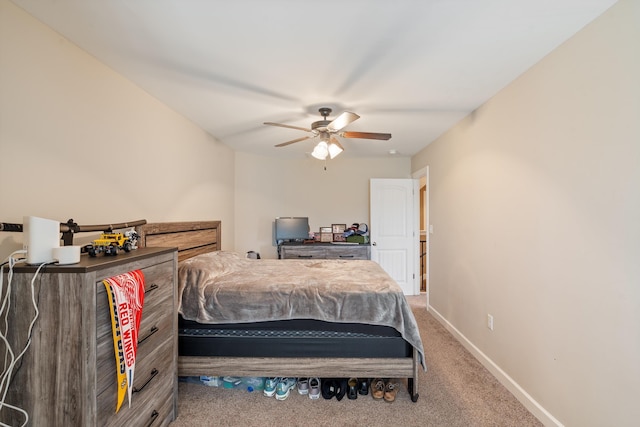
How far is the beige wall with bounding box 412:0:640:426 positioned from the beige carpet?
22 centimetres

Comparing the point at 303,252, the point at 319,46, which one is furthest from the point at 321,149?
the point at 303,252

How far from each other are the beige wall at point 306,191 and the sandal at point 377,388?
9.49 feet

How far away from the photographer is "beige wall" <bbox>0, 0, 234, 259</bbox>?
1405 mm

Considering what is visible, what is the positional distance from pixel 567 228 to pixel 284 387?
2.19 m

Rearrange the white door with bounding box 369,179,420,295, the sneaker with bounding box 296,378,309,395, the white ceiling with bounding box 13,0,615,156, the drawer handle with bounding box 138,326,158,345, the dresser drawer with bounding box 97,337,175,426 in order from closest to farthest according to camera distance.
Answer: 1. the dresser drawer with bounding box 97,337,175,426
2. the white ceiling with bounding box 13,0,615,156
3. the drawer handle with bounding box 138,326,158,345
4. the sneaker with bounding box 296,378,309,395
5. the white door with bounding box 369,179,420,295

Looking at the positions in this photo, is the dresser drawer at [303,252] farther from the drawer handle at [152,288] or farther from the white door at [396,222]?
the drawer handle at [152,288]

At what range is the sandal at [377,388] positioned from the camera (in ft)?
6.75

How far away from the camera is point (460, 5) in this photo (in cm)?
136

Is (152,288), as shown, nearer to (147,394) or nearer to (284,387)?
(147,394)

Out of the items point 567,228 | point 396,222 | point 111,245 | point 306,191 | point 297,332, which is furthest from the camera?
point 306,191

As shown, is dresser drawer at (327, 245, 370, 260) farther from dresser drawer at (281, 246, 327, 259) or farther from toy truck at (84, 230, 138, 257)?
toy truck at (84, 230, 138, 257)

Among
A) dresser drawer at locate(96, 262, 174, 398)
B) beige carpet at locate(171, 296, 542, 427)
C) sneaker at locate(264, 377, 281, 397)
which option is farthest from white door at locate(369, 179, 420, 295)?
dresser drawer at locate(96, 262, 174, 398)

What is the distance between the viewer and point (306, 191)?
4.84m

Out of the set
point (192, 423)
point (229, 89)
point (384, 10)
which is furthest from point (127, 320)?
point (384, 10)
